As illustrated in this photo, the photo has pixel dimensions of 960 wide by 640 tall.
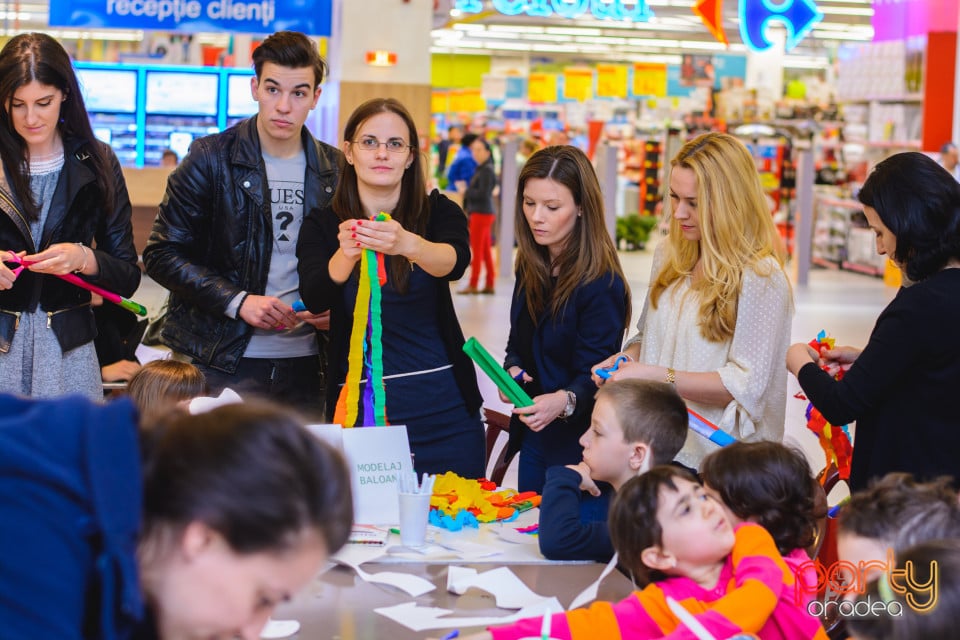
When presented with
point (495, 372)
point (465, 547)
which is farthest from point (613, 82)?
point (465, 547)

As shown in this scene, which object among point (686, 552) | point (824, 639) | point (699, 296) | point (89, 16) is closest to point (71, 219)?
point (699, 296)

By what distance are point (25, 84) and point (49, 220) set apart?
0.34 m

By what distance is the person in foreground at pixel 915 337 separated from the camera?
92.4 inches

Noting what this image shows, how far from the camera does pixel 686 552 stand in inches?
71.1

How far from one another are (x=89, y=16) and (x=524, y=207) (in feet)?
24.9

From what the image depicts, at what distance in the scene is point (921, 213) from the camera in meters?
2.35

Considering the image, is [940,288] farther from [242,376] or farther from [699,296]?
[242,376]

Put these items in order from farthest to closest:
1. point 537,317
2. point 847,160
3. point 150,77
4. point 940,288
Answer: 1. point 847,160
2. point 150,77
3. point 537,317
4. point 940,288

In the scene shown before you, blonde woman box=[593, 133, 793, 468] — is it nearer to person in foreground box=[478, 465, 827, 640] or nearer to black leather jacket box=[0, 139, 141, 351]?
person in foreground box=[478, 465, 827, 640]

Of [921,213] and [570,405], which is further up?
[921,213]

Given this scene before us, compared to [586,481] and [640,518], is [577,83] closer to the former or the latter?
[586,481]

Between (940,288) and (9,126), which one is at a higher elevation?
(9,126)

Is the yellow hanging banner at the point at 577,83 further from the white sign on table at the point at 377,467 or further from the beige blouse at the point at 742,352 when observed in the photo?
the white sign on table at the point at 377,467

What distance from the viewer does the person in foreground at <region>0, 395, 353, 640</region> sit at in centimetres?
93
